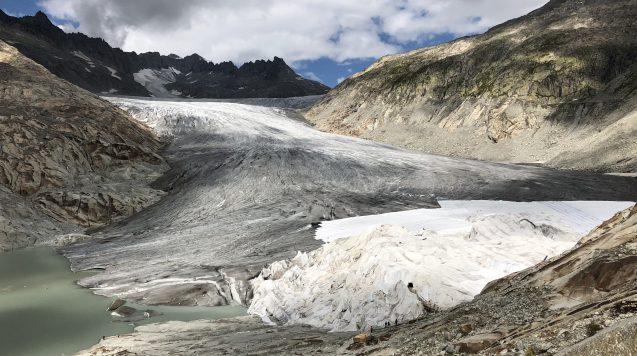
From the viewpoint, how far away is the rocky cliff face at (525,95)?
46375 millimetres

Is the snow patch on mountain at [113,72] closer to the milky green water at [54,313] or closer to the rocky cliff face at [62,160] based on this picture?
the rocky cliff face at [62,160]

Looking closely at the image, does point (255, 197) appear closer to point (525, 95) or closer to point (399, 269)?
point (399, 269)

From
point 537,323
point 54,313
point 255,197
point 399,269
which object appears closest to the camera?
point 537,323

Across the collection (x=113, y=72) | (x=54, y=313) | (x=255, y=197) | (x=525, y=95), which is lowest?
(x=54, y=313)

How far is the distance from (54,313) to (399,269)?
13.2 metres

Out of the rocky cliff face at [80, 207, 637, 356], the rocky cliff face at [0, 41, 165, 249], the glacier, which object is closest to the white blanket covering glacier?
the rocky cliff face at [80, 207, 637, 356]

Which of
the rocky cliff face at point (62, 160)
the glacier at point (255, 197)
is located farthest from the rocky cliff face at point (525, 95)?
the rocky cliff face at point (62, 160)

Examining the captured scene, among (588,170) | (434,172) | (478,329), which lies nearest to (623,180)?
(588,170)

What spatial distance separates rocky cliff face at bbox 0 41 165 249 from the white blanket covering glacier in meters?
20.8

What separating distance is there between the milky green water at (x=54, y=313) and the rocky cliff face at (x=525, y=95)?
123 feet

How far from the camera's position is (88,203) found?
36.6 metres

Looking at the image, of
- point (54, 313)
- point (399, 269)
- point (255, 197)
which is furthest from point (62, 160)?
point (399, 269)

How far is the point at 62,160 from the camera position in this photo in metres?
39.8

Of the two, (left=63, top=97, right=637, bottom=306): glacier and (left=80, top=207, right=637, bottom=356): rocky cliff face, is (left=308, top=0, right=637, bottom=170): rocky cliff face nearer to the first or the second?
(left=63, top=97, right=637, bottom=306): glacier
